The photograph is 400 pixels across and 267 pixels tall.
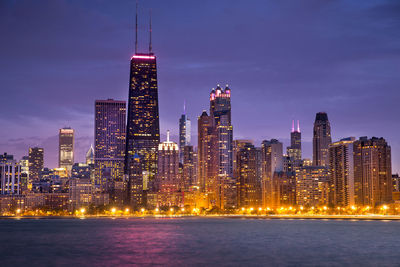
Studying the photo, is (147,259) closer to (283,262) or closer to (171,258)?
(171,258)

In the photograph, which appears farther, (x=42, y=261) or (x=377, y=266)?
(x=42, y=261)

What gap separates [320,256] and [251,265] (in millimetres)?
18440

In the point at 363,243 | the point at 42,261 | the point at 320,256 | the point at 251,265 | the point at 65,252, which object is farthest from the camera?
the point at 363,243

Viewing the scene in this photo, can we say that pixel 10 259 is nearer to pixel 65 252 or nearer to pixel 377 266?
pixel 65 252

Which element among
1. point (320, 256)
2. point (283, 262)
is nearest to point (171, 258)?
point (283, 262)

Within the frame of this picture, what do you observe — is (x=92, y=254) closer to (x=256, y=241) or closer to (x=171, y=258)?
(x=171, y=258)

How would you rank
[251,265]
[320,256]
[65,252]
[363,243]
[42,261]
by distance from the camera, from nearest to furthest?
1. [251,265]
2. [42,261]
3. [320,256]
4. [65,252]
5. [363,243]

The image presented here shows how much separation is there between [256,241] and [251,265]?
45.8 m

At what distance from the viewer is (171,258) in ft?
322

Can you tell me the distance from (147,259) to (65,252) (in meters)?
22.7

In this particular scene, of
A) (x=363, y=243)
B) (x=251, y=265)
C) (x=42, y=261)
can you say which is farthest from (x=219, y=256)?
(x=363, y=243)

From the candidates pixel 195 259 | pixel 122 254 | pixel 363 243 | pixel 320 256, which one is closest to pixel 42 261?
pixel 122 254

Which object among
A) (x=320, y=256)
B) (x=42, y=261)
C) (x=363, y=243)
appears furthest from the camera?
(x=363, y=243)

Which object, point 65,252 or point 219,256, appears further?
point 65,252
